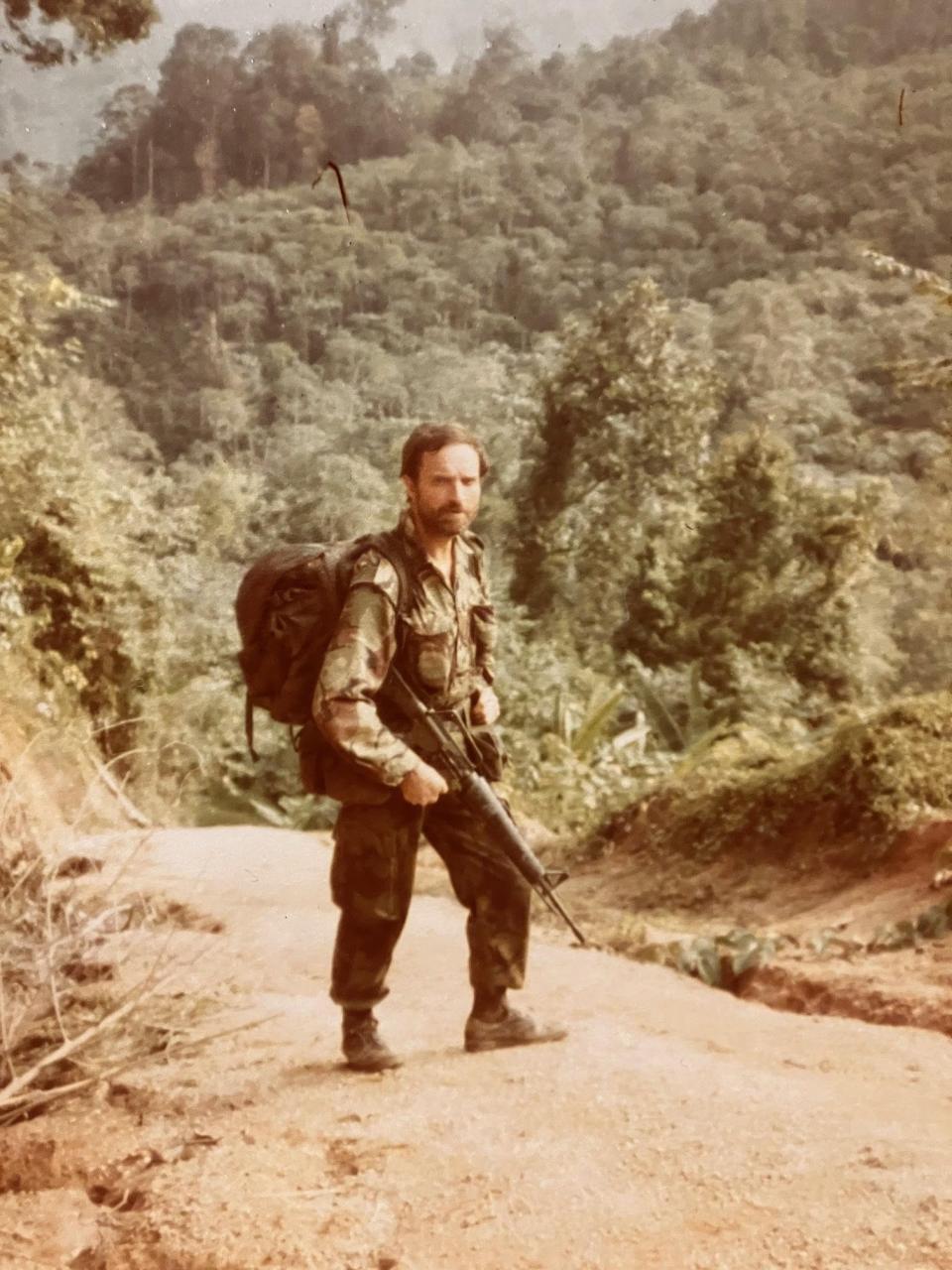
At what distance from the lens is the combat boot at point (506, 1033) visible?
2.74 metres

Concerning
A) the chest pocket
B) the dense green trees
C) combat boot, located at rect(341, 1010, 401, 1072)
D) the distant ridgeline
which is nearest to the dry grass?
combat boot, located at rect(341, 1010, 401, 1072)

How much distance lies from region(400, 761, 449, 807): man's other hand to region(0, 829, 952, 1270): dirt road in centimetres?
61

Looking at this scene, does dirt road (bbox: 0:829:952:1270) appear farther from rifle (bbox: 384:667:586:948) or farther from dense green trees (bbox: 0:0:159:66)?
dense green trees (bbox: 0:0:159:66)

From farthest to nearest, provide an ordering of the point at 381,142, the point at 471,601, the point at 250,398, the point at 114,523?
the point at 114,523 → the point at 250,398 → the point at 381,142 → the point at 471,601

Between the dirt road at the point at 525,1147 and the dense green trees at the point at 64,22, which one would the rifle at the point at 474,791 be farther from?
the dense green trees at the point at 64,22

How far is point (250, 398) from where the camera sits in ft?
17.2

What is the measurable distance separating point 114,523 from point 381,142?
6.98 feet

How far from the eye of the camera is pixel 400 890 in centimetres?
259

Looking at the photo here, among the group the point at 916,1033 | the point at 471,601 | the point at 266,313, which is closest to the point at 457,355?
the point at 266,313

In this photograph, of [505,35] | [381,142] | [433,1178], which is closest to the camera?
[433,1178]

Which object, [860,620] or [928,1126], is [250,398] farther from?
[928,1126]

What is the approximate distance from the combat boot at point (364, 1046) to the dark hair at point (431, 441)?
1.20 meters

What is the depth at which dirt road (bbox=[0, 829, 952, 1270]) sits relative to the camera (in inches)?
70.0

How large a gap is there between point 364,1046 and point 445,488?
4.08ft
